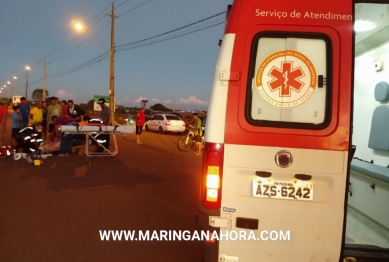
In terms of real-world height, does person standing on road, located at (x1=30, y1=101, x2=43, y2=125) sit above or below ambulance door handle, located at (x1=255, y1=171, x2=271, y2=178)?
above

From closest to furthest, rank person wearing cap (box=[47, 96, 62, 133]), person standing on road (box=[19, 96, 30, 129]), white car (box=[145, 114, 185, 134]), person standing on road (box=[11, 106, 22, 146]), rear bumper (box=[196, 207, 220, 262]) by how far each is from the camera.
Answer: rear bumper (box=[196, 207, 220, 262]) → person standing on road (box=[11, 106, 22, 146]) → person standing on road (box=[19, 96, 30, 129]) → person wearing cap (box=[47, 96, 62, 133]) → white car (box=[145, 114, 185, 134])

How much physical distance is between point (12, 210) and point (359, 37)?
20.1ft

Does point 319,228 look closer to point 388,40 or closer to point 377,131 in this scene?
point 377,131

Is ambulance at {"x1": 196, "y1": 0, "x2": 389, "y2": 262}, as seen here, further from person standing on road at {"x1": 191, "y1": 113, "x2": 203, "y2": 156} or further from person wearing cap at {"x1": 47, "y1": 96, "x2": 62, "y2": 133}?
person standing on road at {"x1": 191, "y1": 113, "x2": 203, "y2": 156}

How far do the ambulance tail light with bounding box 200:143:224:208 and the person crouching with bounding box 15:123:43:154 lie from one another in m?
9.22

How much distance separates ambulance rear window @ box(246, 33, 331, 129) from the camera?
9.44 ft

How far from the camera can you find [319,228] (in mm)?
2898

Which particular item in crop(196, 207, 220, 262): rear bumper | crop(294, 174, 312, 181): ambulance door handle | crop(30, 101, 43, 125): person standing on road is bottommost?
crop(196, 207, 220, 262): rear bumper

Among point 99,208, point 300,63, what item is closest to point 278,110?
point 300,63

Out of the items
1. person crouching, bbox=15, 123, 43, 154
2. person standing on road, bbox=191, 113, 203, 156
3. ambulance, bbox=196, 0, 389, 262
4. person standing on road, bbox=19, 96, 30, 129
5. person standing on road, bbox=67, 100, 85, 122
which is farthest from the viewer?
person standing on road, bbox=191, 113, 203, 156

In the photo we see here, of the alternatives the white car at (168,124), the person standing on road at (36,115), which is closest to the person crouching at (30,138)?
the person standing on road at (36,115)

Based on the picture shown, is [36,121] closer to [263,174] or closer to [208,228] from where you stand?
[208,228]

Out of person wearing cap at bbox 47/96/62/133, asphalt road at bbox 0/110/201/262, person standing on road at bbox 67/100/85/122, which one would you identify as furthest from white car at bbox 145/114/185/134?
asphalt road at bbox 0/110/201/262

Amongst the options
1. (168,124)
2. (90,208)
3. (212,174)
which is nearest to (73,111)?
(90,208)
